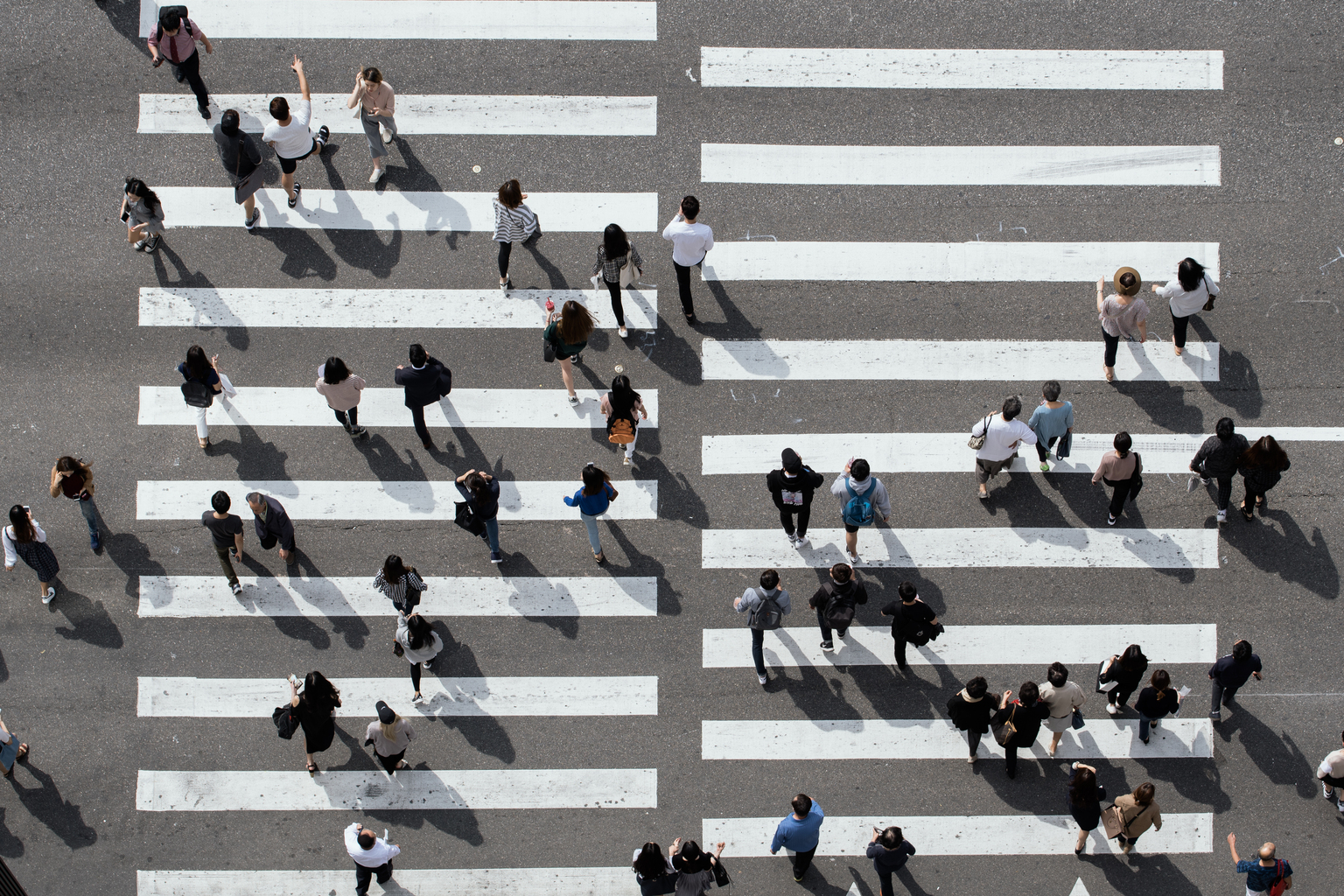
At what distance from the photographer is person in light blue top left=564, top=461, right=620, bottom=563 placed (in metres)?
12.5

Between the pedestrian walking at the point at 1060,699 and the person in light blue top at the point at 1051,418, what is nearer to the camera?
the pedestrian walking at the point at 1060,699

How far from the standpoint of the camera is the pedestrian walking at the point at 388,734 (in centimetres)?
1204

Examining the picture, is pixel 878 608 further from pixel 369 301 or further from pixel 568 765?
pixel 369 301

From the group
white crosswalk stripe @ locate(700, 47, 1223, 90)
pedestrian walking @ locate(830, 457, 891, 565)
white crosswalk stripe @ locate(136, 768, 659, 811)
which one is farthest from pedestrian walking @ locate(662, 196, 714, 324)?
white crosswalk stripe @ locate(136, 768, 659, 811)

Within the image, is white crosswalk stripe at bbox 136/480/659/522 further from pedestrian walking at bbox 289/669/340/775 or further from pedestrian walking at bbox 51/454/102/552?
pedestrian walking at bbox 289/669/340/775

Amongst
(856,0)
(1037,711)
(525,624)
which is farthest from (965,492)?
(856,0)

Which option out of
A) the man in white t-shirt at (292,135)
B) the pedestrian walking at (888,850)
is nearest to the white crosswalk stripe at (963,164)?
the man in white t-shirt at (292,135)

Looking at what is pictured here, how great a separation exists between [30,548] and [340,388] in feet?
11.9

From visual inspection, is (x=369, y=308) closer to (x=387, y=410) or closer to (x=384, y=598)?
(x=387, y=410)

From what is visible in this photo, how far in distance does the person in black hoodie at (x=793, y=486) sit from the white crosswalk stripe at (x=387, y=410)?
188cm

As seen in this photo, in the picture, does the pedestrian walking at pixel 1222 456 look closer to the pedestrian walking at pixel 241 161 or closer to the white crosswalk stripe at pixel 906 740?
the white crosswalk stripe at pixel 906 740

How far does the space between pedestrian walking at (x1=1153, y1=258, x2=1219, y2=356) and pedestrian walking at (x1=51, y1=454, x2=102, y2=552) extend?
11.7 meters

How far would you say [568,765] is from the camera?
12945 millimetres

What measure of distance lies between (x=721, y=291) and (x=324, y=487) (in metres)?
4.93
